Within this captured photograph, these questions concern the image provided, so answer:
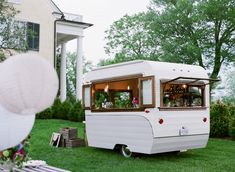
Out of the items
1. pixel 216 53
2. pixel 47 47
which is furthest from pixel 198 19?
pixel 47 47

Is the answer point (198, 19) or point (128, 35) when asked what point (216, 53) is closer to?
point (198, 19)

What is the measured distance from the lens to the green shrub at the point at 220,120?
46.1 ft

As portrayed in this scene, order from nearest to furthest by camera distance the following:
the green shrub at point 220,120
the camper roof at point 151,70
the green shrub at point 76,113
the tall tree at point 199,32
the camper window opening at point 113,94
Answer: the camper roof at point 151,70 → the camper window opening at point 113,94 → the green shrub at point 220,120 → the green shrub at point 76,113 → the tall tree at point 199,32

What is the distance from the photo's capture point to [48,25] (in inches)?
979

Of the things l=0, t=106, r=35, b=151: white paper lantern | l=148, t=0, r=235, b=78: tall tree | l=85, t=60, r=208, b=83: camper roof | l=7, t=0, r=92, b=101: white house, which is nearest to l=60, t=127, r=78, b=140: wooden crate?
l=85, t=60, r=208, b=83: camper roof

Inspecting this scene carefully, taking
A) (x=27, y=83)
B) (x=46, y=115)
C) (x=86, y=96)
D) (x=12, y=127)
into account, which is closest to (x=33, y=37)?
(x=46, y=115)

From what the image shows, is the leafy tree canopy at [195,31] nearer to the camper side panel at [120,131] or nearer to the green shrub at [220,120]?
the green shrub at [220,120]

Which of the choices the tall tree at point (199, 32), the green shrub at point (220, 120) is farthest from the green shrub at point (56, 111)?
the green shrub at point (220, 120)

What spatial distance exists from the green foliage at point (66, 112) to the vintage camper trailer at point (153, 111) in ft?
30.1

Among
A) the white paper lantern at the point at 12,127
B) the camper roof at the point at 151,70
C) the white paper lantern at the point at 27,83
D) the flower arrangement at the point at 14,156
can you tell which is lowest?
the flower arrangement at the point at 14,156

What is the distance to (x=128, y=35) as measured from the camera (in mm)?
37156

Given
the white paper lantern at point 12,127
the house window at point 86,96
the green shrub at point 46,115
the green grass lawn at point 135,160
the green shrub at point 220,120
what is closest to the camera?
the white paper lantern at point 12,127

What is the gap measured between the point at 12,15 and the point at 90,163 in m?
13.8

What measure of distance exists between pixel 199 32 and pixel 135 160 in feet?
58.5
